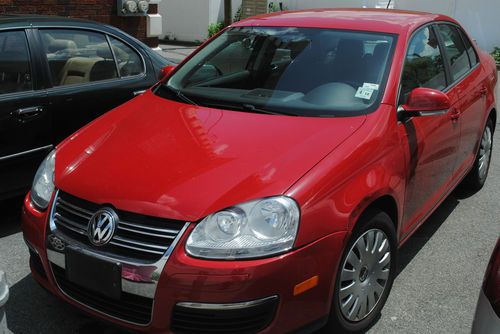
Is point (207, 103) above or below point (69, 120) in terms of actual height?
above

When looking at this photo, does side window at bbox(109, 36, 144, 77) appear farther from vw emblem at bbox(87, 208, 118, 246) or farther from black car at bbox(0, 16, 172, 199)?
vw emblem at bbox(87, 208, 118, 246)

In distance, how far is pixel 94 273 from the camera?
8.32 feet

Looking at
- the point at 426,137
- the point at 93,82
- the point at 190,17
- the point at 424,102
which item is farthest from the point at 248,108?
the point at 190,17

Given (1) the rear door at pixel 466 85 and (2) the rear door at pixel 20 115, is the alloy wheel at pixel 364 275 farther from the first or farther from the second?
(2) the rear door at pixel 20 115

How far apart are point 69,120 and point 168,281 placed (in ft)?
7.94

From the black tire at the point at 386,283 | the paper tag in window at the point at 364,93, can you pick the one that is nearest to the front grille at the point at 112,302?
the black tire at the point at 386,283

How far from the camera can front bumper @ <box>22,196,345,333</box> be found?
2.35 m

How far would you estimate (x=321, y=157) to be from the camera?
2.72 metres

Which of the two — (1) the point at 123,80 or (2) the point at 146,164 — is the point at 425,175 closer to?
(2) the point at 146,164

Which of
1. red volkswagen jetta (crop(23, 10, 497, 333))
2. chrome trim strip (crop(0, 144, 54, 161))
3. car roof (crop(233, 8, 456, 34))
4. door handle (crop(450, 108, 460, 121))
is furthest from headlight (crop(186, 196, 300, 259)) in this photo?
chrome trim strip (crop(0, 144, 54, 161))

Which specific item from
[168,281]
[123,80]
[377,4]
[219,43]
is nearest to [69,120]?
[123,80]

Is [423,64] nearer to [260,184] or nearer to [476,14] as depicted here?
[260,184]

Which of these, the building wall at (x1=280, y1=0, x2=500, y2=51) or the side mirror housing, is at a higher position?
the side mirror housing

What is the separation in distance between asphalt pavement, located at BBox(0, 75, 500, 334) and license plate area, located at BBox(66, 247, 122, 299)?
0.93 ft
